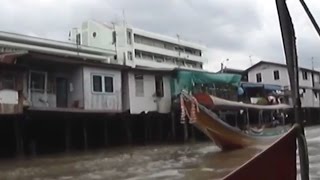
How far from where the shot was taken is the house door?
2297 cm

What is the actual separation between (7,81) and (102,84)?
5799 mm

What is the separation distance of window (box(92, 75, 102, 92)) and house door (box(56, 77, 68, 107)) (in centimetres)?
140

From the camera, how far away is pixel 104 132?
79.1 ft

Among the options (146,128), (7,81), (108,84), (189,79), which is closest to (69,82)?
(108,84)

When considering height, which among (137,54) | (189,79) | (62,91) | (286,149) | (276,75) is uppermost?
(137,54)

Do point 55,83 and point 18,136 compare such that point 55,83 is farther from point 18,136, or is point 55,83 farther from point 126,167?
point 126,167

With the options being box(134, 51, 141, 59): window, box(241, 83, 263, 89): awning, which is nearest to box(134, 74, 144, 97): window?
box(241, 83, 263, 89): awning

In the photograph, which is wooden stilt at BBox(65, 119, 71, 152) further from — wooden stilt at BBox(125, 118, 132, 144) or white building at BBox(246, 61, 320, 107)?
white building at BBox(246, 61, 320, 107)

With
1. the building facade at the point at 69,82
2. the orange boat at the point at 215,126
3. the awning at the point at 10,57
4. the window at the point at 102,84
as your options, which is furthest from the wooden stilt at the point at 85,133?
the orange boat at the point at 215,126

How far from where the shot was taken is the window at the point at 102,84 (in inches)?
929

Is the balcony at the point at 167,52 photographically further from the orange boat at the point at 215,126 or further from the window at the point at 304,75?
the orange boat at the point at 215,126

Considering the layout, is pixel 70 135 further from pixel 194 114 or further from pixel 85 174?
pixel 85 174

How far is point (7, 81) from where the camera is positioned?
19.2 m

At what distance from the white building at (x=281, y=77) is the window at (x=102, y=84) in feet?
81.9
